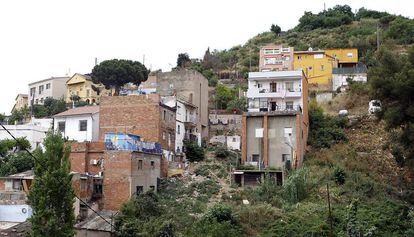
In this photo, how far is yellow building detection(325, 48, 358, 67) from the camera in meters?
71.6

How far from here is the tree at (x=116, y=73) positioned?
221ft

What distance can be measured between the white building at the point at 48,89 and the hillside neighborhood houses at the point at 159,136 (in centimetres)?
1951

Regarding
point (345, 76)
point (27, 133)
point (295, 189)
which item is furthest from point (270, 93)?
point (27, 133)

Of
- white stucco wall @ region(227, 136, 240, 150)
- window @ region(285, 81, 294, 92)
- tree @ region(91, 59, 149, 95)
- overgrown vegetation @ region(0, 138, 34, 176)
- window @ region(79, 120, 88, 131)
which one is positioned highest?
tree @ region(91, 59, 149, 95)

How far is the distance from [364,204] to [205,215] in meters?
10.2

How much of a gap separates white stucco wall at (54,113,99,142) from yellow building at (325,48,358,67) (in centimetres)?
3928

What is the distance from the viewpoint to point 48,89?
7231 cm

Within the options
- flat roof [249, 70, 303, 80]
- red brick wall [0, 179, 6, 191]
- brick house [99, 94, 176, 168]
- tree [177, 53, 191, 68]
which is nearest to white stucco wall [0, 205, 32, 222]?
red brick wall [0, 179, 6, 191]

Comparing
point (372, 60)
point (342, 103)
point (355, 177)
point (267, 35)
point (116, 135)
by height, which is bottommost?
point (355, 177)

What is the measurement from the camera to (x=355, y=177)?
119ft

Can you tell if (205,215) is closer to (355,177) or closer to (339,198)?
(339,198)

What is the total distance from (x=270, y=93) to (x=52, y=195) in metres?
25.0

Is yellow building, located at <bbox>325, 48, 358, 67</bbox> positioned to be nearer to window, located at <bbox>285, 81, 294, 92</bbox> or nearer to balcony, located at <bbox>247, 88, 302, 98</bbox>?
window, located at <bbox>285, 81, 294, 92</bbox>

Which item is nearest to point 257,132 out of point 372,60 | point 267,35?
point 372,60
